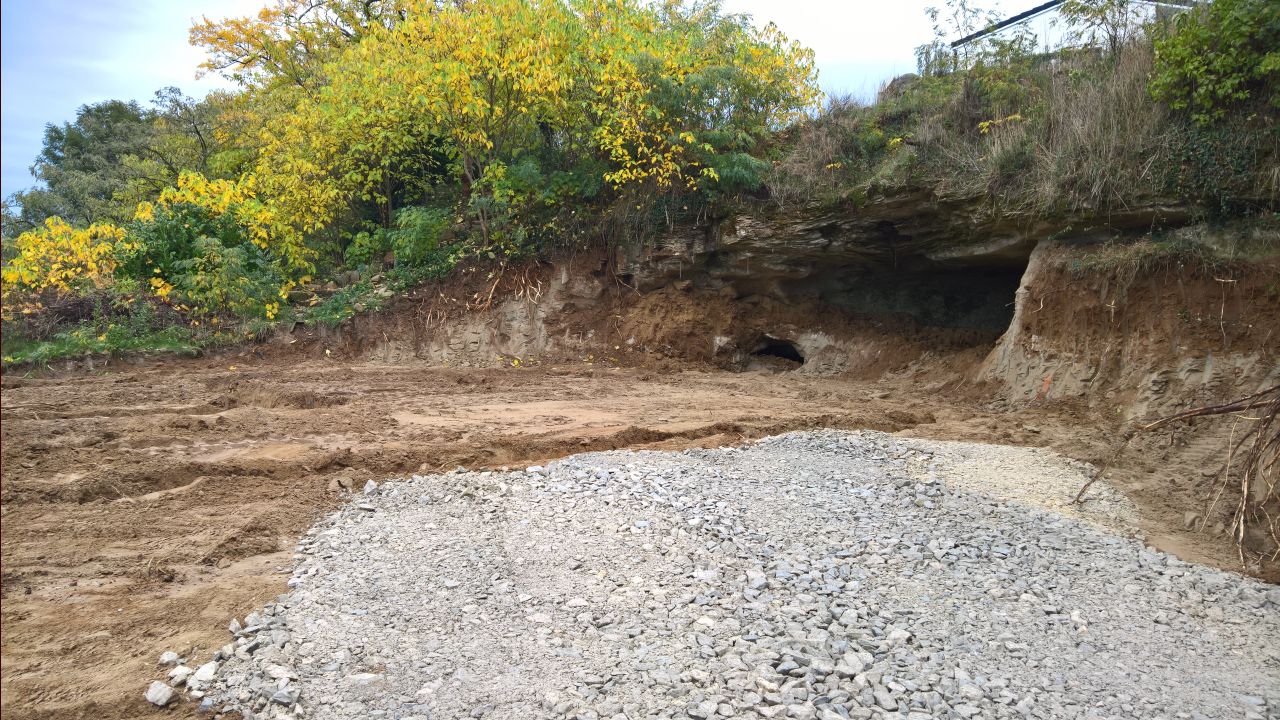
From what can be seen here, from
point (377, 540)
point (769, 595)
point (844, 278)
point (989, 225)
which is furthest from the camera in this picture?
point (844, 278)

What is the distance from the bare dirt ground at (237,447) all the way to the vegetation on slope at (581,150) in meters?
2.00

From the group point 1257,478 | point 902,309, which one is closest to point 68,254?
point 902,309

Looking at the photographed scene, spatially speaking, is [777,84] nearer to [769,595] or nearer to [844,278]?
[844,278]

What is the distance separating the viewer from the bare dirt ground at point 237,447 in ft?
12.9

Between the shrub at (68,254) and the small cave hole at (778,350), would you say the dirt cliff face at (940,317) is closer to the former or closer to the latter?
the small cave hole at (778,350)

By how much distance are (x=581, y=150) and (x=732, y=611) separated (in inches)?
400

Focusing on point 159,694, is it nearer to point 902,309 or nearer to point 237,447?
point 237,447

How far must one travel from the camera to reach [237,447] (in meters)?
6.50

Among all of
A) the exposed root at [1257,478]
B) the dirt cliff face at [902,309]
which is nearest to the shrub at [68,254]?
the dirt cliff face at [902,309]

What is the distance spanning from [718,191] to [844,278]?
7.84 feet

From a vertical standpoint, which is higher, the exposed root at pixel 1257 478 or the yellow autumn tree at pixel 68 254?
the yellow autumn tree at pixel 68 254

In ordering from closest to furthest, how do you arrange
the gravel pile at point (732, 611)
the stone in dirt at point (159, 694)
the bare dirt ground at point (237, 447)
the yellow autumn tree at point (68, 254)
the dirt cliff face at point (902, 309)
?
→ 1. the stone in dirt at point (159, 694)
2. the gravel pile at point (732, 611)
3. the bare dirt ground at point (237, 447)
4. the dirt cliff face at point (902, 309)
5. the yellow autumn tree at point (68, 254)

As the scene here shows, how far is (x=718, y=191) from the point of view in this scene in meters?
11.8

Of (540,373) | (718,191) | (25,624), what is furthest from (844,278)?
(25,624)
